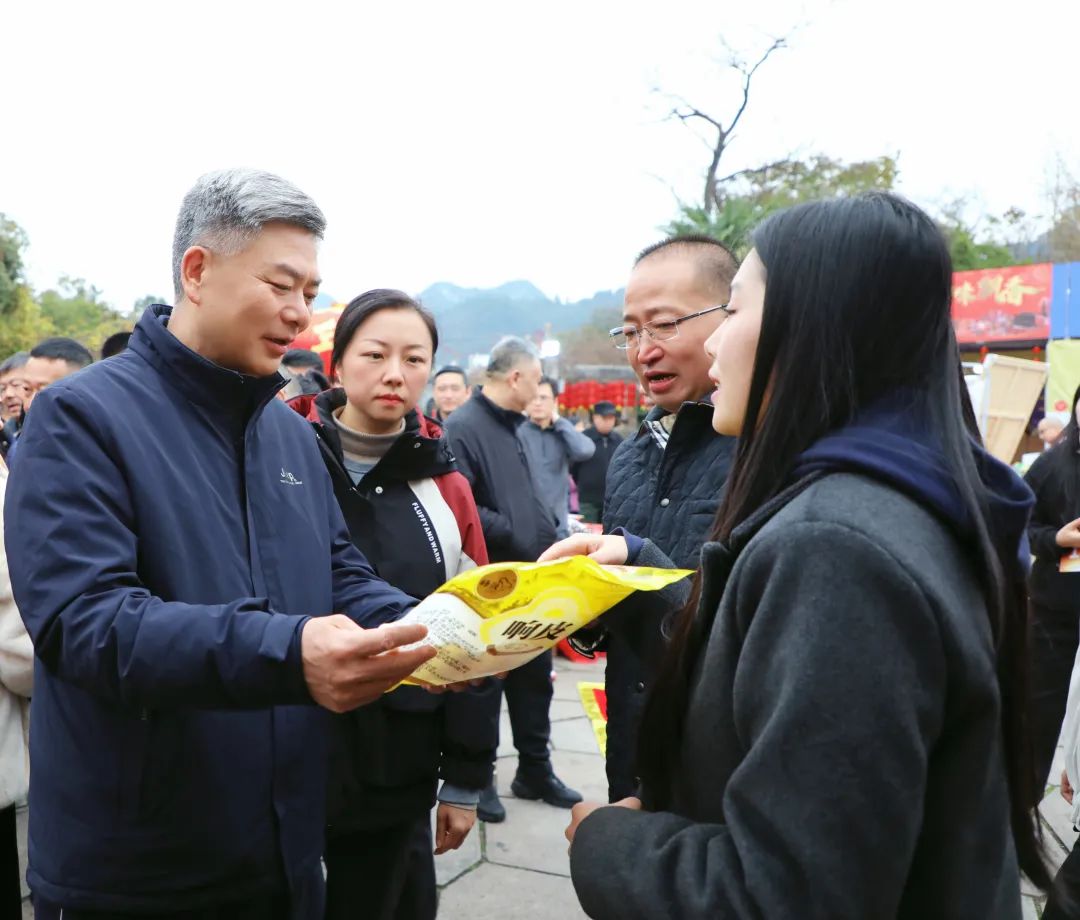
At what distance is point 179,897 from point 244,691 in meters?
0.48

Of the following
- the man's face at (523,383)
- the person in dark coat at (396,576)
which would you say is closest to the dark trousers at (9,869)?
the person in dark coat at (396,576)

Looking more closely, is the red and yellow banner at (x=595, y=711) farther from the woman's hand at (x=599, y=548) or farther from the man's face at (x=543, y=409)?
the man's face at (x=543, y=409)

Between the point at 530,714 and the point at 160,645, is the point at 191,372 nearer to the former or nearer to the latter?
the point at 160,645

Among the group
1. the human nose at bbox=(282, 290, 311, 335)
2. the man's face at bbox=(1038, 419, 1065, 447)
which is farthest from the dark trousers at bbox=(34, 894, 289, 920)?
the man's face at bbox=(1038, 419, 1065, 447)

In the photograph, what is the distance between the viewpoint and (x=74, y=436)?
4.90ft

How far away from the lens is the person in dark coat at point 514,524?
4.25m

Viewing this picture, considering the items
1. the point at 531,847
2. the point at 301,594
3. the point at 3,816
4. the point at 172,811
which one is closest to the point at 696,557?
the point at 301,594

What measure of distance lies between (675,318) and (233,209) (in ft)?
3.37

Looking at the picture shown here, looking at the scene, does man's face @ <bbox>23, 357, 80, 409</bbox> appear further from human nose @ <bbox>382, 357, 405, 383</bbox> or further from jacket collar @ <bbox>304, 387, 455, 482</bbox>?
human nose @ <bbox>382, 357, 405, 383</bbox>

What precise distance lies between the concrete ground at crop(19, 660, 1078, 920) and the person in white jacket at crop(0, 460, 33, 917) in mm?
1041

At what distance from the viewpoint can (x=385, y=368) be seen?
8.89ft

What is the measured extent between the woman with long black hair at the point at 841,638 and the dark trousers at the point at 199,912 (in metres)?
0.79

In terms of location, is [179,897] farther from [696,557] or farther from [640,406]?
[640,406]

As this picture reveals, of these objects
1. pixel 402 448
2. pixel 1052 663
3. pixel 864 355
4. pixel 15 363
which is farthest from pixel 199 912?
pixel 15 363
